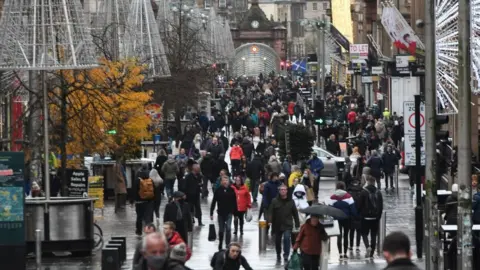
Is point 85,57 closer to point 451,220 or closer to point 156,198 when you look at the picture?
point 156,198

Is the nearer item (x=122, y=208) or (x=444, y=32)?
(x=444, y=32)

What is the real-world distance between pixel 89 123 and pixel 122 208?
18.0ft

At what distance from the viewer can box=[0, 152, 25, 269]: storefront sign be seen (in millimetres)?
27250

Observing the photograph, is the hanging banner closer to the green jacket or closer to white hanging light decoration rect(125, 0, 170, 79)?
the green jacket

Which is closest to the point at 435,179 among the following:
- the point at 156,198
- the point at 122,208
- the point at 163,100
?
the point at 156,198

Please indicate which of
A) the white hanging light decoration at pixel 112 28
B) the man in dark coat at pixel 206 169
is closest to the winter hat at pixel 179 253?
the man in dark coat at pixel 206 169

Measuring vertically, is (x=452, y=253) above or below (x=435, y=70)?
below

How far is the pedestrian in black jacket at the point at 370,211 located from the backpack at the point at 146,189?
5054 millimetres

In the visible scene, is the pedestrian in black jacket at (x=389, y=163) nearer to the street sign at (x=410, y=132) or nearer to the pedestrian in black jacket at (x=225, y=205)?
the street sign at (x=410, y=132)

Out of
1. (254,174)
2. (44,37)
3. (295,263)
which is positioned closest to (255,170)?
A: (254,174)

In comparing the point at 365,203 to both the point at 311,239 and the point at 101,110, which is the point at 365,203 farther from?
the point at 101,110

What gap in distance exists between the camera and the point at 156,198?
3562 cm

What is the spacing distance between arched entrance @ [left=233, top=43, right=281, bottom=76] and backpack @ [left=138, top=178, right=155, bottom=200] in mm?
153173

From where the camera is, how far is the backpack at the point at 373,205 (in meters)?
31.2
